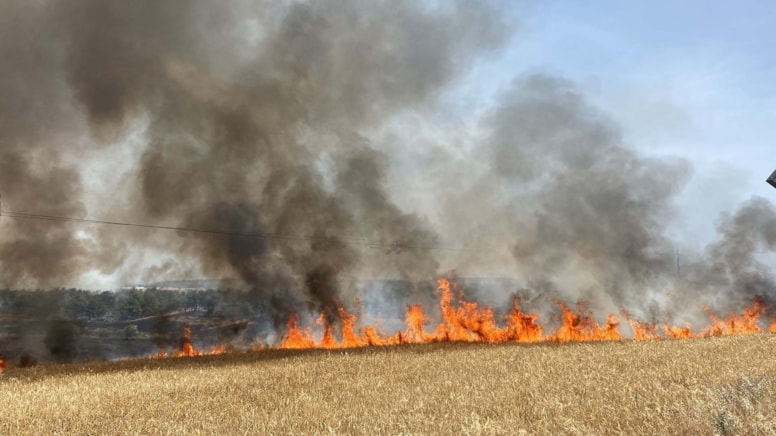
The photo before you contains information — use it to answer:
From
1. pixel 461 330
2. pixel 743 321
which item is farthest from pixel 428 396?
pixel 743 321

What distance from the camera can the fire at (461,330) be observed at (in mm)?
23828

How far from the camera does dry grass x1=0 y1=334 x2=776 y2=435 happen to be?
649 cm

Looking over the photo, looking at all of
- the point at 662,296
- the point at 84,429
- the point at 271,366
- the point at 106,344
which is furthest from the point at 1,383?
the point at 662,296

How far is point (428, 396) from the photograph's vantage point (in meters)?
8.75

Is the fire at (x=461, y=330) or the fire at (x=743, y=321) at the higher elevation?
the fire at (x=461, y=330)

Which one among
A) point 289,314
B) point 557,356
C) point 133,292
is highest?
point 133,292

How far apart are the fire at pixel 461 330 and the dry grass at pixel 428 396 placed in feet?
28.1

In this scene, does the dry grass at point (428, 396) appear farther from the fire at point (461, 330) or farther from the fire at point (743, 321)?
the fire at point (743, 321)

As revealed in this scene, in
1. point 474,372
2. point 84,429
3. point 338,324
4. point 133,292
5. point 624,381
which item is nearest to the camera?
point 84,429

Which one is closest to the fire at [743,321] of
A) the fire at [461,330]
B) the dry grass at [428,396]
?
the fire at [461,330]

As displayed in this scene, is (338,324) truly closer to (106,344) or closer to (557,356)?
(557,356)

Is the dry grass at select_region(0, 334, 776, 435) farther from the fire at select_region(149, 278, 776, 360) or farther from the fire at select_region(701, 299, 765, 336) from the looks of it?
the fire at select_region(701, 299, 765, 336)

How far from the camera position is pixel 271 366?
48.1ft

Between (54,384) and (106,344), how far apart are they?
3089 cm
